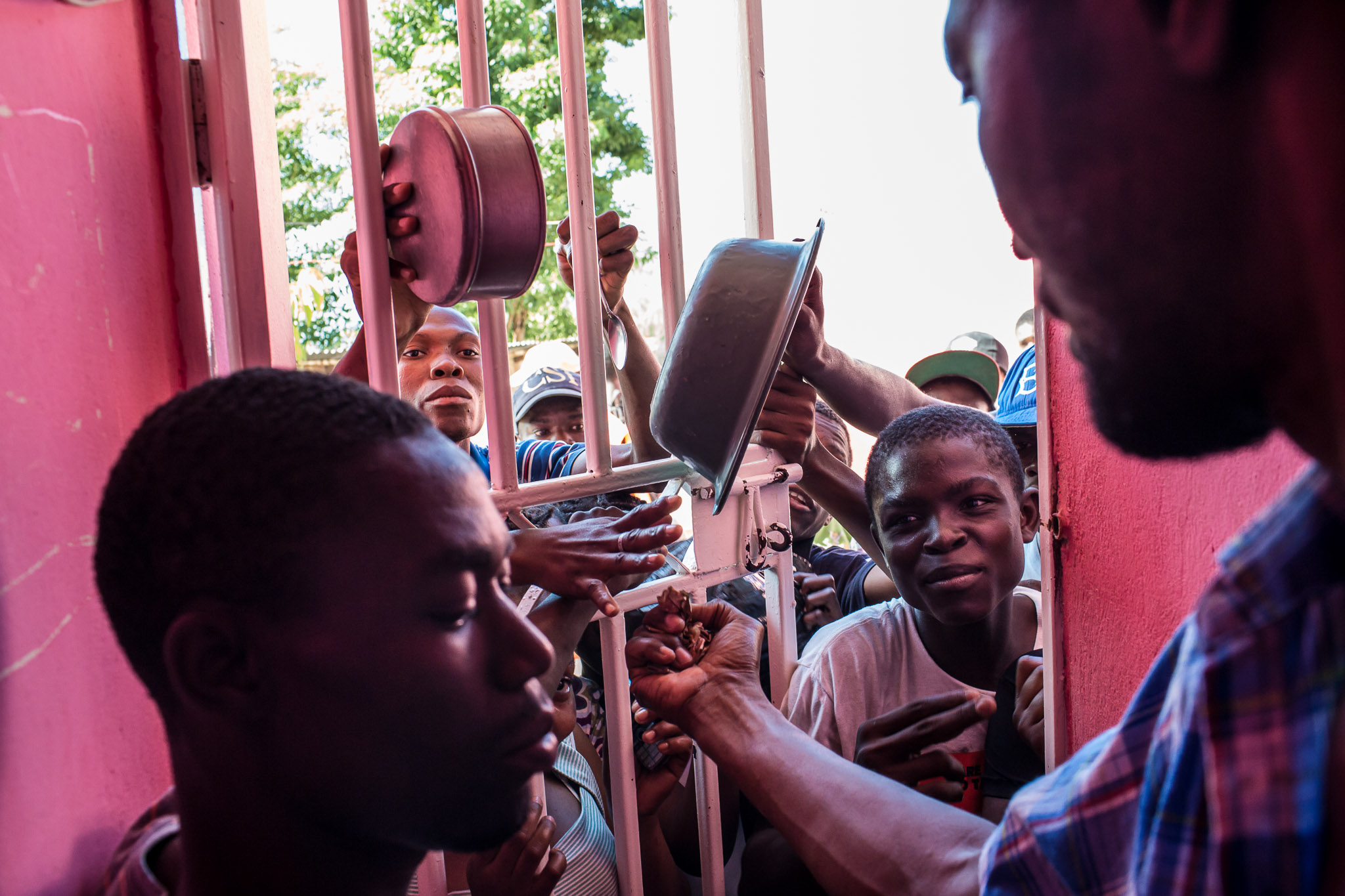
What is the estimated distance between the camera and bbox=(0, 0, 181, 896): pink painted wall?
875mm

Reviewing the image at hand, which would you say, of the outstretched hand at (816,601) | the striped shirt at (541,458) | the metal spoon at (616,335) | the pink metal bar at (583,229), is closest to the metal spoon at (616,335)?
the metal spoon at (616,335)

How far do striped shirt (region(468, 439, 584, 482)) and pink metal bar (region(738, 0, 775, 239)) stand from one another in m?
0.89

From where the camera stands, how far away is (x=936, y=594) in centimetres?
186

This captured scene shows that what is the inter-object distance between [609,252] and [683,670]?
741 mm

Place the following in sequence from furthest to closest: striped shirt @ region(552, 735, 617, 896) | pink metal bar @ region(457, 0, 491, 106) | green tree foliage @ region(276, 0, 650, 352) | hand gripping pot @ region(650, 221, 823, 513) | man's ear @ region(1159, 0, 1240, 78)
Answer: green tree foliage @ region(276, 0, 650, 352) < striped shirt @ region(552, 735, 617, 896) < pink metal bar @ region(457, 0, 491, 106) < hand gripping pot @ region(650, 221, 823, 513) < man's ear @ region(1159, 0, 1240, 78)

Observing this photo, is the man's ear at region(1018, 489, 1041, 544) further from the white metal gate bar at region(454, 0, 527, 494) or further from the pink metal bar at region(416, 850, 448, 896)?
the pink metal bar at region(416, 850, 448, 896)

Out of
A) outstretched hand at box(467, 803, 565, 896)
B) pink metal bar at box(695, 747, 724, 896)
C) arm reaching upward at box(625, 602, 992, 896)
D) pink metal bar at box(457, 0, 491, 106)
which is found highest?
pink metal bar at box(457, 0, 491, 106)

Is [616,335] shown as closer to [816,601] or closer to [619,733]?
[619,733]

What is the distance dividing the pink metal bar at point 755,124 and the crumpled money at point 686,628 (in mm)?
758

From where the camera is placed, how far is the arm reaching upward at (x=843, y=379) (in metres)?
1.71

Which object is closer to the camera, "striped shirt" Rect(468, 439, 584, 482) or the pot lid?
the pot lid

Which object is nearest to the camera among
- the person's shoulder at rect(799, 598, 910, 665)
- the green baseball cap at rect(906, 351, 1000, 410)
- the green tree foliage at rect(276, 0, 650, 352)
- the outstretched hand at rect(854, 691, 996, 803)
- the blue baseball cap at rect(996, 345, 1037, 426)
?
the outstretched hand at rect(854, 691, 996, 803)

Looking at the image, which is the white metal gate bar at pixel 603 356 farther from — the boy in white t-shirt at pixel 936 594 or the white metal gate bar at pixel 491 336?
the boy in white t-shirt at pixel 936 594

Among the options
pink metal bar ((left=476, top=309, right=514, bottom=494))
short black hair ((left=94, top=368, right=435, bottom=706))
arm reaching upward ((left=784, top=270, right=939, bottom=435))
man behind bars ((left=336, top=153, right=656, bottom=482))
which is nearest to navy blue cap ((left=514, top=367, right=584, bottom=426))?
man behind bars ((left=336, top=153, right=656, bottom=482))
